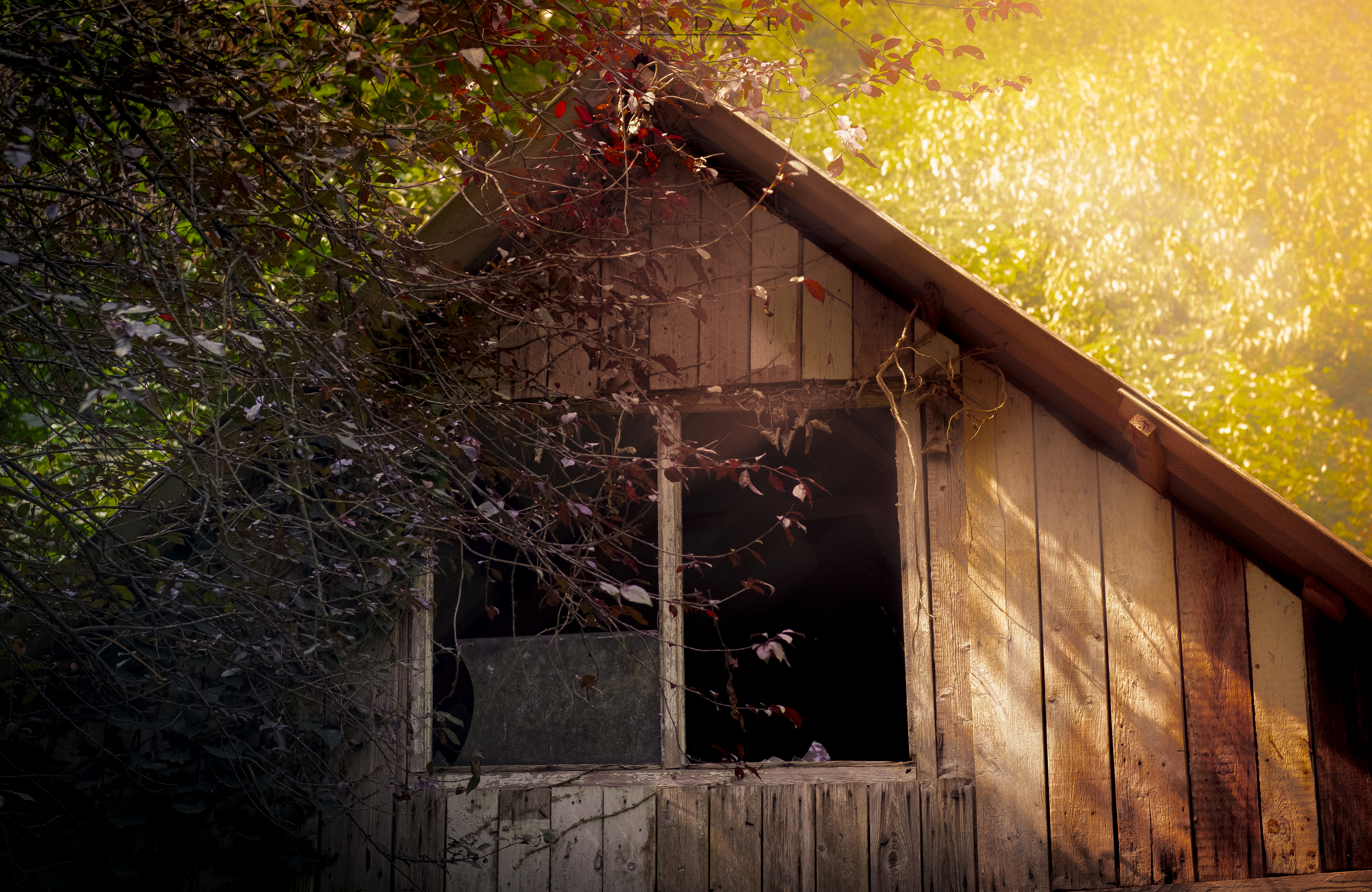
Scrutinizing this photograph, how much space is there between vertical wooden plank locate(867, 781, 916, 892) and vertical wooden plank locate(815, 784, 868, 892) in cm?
3

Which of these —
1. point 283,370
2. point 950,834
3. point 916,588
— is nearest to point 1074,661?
point 916,588

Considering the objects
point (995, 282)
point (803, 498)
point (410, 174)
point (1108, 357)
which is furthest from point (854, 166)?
point (803, 498)

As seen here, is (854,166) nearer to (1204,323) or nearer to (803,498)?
(1204,323)

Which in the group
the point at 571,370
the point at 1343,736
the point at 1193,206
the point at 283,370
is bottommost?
the point at 1343,736

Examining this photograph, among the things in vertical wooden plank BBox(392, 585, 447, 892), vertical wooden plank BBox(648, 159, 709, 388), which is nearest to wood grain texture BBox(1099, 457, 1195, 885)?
vertical wooden plank BBox(648, 159, 709, 388)

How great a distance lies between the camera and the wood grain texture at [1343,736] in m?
2.87

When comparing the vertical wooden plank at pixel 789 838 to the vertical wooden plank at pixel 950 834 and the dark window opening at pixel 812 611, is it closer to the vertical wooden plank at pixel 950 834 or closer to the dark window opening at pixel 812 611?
the vertical wooden plank at pixel 950 834

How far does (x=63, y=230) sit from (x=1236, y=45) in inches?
801

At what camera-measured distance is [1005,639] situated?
3.24 metres

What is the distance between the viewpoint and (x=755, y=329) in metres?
3.67

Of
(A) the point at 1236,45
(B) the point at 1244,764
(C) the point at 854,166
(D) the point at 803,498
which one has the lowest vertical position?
(B) the point at 1244,764

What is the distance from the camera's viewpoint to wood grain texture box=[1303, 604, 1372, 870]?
287 cm

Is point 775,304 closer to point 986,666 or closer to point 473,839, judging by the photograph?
point 986,666

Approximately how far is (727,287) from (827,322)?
46cm
